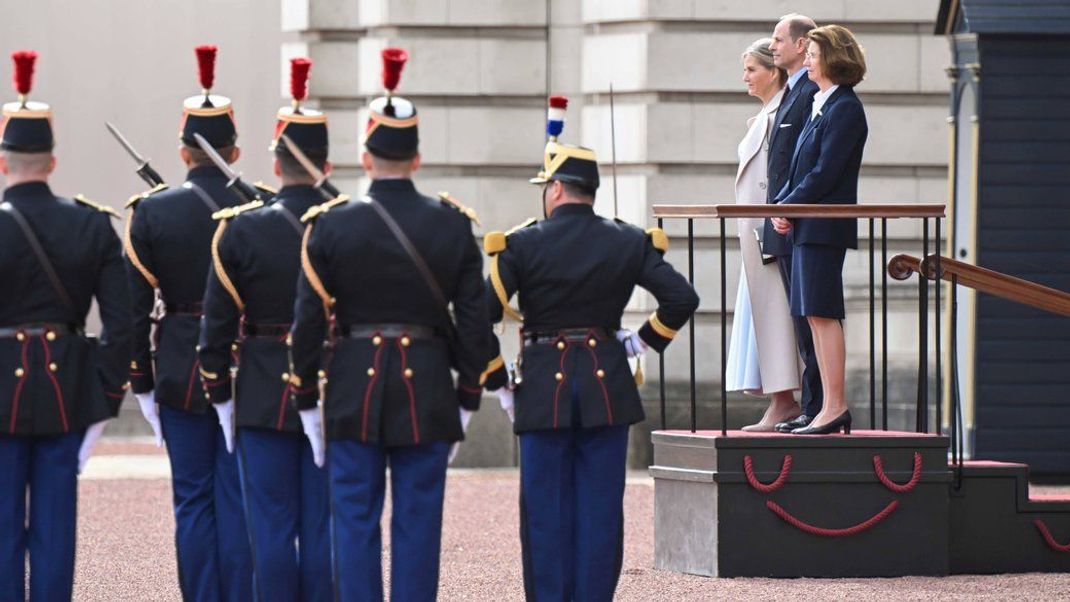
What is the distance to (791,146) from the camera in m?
10.1

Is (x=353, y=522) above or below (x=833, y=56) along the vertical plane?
below

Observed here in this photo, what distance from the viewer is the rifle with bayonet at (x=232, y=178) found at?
8.33m

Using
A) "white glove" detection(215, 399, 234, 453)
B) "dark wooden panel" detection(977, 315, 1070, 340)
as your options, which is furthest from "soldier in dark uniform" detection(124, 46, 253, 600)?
"dark wooden panel" detection(977, 315, 1070, 340)

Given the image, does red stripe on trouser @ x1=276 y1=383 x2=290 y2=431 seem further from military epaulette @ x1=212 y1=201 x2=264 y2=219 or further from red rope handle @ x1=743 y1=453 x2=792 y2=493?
red rope handle @ x1=743 y1=453 x2=792 y2=493

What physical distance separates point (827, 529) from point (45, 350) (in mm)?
3634

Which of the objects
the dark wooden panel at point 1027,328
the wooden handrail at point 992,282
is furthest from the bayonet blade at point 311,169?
the dark wooden panel at point 1027,328

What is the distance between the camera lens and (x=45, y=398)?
770 cm

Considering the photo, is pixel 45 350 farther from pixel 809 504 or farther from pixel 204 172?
pixel 809 504

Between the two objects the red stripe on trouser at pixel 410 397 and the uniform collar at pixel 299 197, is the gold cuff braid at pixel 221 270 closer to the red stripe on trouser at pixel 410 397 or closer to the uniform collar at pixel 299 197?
the uniform collar at pixel 299 197

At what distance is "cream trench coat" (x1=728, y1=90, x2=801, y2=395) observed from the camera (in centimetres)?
1015

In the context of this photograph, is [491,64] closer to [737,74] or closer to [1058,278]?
[737,74]

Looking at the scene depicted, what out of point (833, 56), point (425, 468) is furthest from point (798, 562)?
point (425, 468)

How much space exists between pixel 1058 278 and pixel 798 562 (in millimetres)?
4247

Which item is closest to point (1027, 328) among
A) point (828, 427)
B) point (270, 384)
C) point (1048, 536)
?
point (1048, 536)
